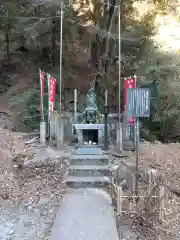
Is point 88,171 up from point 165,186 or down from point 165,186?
up

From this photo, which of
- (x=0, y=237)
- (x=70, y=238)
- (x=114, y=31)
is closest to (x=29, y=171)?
(x=0, y=237)

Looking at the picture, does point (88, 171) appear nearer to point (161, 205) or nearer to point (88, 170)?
point (88, 170)

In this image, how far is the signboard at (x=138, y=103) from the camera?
269 inches

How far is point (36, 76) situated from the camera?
687 inches

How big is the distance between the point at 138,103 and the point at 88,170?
184cm

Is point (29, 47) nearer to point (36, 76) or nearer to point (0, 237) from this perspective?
point (36, 76)

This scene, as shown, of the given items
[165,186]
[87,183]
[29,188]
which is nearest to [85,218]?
[87,183]

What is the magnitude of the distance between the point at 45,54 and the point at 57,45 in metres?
0.80

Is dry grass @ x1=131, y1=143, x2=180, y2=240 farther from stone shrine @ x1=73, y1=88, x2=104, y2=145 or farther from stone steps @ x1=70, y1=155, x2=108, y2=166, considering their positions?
stone shrine @ x1=73, y1=88, x2=104, y2=145

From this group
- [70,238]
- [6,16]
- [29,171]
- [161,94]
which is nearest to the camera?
[70,238]

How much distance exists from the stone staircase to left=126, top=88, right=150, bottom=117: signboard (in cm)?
145

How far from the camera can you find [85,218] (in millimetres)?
5270

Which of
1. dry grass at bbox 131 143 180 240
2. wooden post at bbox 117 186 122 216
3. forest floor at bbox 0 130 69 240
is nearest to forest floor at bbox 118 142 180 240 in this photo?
dry grass at bbox 131 143 180 240

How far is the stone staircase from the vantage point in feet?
22.4
